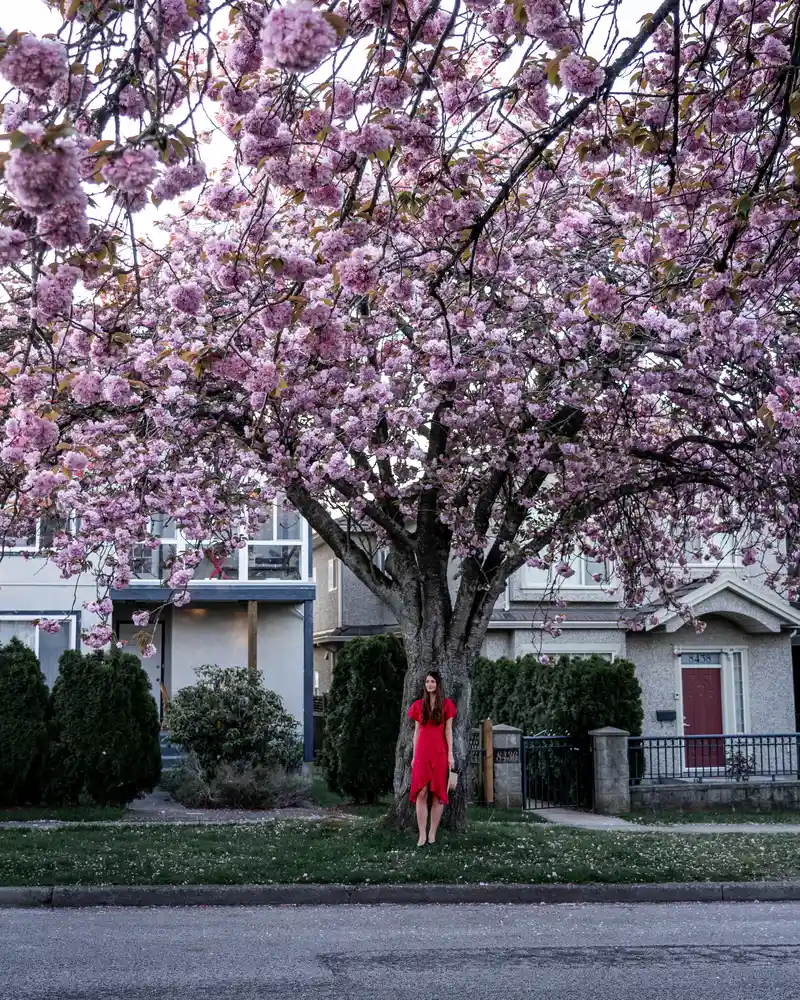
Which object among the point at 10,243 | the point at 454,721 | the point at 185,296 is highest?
the point at 185,296

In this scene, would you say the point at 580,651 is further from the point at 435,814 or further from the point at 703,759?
the point at 435,814

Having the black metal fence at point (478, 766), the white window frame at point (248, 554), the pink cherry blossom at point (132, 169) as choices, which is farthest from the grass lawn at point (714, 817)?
the pink cherry blossom at point (132, 169)

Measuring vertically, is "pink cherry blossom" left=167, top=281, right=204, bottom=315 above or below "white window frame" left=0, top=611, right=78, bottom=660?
above

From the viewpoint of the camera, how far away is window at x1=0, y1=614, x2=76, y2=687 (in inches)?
873

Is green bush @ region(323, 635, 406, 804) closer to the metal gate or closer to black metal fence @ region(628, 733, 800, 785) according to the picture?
the metal gate

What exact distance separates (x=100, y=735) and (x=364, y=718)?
3.80 meters

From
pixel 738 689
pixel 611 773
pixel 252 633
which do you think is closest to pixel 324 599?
pixel 252 633

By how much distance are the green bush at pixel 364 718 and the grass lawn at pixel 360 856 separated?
3703mm

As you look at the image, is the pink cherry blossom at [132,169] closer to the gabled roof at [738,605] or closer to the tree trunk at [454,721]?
the tree trunk at [454,721]

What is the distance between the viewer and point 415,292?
9648mm

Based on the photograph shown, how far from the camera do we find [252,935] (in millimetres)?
8289

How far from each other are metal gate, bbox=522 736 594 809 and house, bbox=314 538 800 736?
617 centimetres

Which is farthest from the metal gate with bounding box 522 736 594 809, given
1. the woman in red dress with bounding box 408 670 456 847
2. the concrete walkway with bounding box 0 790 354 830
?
the woman in red dress with bounding box 408 670 456 847

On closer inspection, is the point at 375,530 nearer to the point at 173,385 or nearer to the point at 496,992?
the point at 173,385
